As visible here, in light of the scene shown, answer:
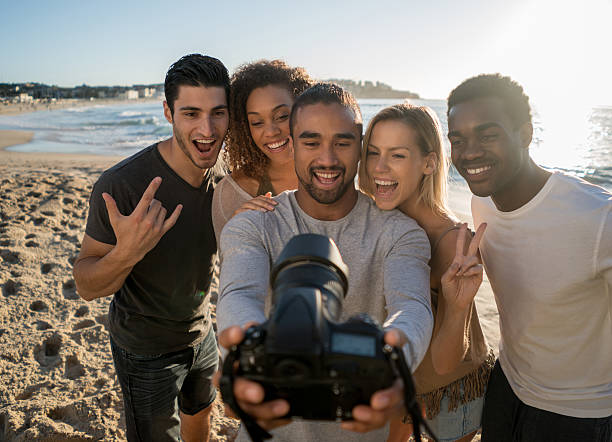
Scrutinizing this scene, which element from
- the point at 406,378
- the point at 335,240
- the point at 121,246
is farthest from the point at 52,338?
the point at 406,378

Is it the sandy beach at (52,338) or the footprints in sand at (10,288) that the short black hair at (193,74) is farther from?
the footprints in sand at (10,288)

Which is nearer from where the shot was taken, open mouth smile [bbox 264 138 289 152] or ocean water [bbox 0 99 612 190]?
open mouth smile [bbox 264 138 289 152]

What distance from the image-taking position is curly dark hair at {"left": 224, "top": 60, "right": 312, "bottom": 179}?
10.5ft

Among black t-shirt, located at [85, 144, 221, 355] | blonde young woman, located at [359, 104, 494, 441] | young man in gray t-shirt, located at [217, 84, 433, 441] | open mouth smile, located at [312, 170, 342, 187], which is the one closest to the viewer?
young man in gray t-shirt, located at [217, 84, 433, 441]

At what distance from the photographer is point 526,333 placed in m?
2.22

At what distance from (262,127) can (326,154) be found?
1.22 metres

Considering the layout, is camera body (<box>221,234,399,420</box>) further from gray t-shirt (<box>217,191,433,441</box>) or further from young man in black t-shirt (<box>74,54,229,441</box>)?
young man in black t-shirt (<box>74,54,229,441</box>)

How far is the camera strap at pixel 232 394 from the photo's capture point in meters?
1.12

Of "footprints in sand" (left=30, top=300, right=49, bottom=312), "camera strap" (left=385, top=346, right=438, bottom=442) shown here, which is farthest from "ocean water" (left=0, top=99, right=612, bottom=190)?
"camera strap" (left=385, top=346, right=438, bottom=442)

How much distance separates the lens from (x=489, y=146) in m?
2.22

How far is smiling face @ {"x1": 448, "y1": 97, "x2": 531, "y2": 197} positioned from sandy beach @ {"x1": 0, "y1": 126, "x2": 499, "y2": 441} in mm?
2897

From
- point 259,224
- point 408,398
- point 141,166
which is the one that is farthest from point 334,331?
point 141,166

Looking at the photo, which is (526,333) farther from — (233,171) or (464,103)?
(233,171)

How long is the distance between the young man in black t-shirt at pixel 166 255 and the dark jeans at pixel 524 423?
213cm
